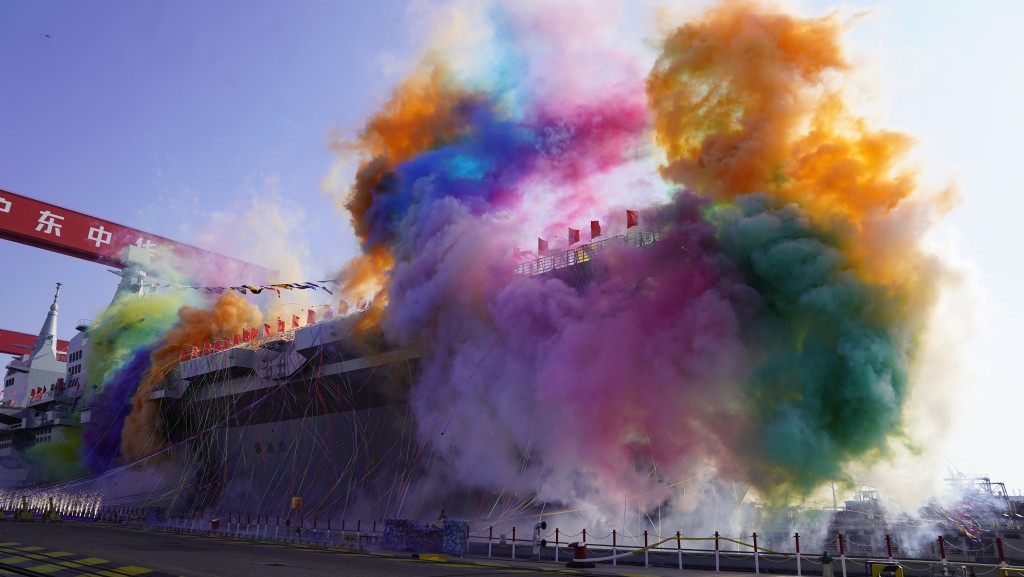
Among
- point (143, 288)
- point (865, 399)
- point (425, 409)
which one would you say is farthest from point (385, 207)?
point (143, 288)

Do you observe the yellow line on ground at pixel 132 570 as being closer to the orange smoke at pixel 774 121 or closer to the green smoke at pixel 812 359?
the green smoke at pixel 812 359

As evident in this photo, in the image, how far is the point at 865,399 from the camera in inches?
768

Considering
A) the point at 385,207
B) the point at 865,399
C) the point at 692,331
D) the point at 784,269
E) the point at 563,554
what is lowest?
the point at 563,554

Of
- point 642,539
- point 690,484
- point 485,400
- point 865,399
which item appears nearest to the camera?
point 865,399

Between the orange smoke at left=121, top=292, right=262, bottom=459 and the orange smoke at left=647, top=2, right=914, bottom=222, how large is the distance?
39.6 m

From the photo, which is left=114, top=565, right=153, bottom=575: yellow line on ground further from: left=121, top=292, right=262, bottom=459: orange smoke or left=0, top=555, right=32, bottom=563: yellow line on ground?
left=121, top=292, right=262, bottom=459: orange smoke

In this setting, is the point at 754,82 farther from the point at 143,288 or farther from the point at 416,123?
the point at 143,288

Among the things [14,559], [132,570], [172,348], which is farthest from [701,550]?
[172,348]

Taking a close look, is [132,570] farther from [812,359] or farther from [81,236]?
[81,236]

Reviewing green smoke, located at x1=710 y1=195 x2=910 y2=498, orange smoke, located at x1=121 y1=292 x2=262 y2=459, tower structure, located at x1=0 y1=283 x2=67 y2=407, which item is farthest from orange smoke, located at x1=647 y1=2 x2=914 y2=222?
tower structure, located at x1=0 y1=283 x2=67 y2=407

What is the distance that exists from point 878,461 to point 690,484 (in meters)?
6.18

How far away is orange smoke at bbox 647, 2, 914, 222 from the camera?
21500mm

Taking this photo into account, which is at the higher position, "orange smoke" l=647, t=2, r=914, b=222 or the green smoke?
"orange smoke" l=647, t=2, r=914, b=222

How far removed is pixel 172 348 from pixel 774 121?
151 ft
